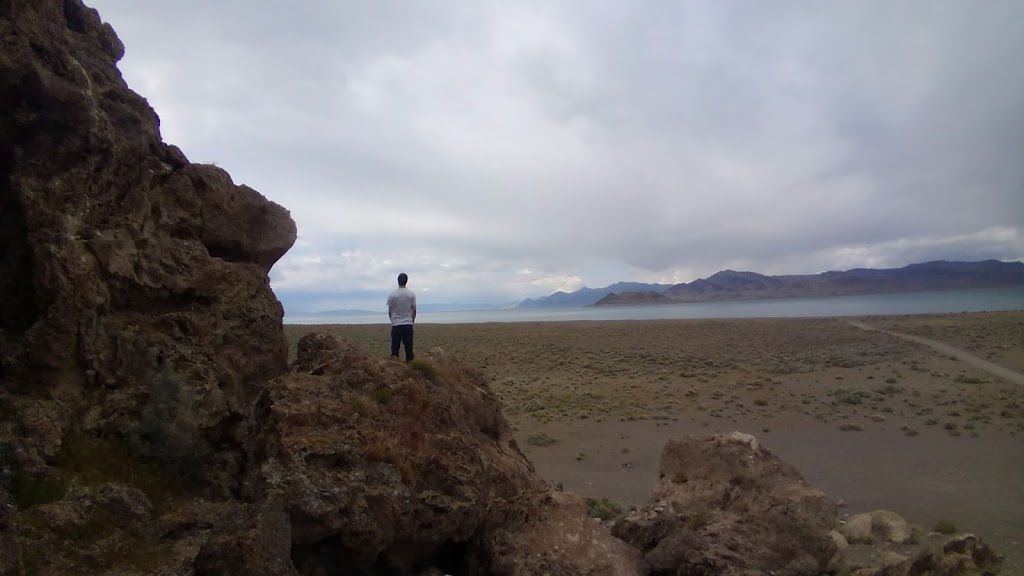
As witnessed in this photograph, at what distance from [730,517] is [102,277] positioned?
8.14m

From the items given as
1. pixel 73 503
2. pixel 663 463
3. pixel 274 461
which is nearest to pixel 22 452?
pixel 73 503

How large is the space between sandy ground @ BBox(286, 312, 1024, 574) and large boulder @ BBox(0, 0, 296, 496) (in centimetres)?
392

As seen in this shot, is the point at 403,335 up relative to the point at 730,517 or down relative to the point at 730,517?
up

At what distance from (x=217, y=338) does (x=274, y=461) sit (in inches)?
105

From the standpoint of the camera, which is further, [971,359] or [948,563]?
[971,359]

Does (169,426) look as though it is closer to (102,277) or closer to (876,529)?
(102,277)

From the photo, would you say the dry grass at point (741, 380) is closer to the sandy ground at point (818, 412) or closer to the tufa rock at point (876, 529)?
the sandy ground at point (818, 412)

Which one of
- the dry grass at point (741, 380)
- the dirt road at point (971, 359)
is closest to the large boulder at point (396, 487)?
the dry grass at point (741, 380)

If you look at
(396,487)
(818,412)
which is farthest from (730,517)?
(818,412)

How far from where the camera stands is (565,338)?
58.9 meters

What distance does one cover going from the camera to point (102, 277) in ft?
23.6

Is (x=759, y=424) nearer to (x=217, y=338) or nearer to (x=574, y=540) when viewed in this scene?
(x=574, y=540)

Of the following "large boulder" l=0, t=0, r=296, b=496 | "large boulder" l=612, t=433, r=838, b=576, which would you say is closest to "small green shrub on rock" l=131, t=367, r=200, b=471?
"large boulder" l=0, t=0, r=296, b=496

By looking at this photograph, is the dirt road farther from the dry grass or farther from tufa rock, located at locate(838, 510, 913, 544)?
tufa rock, located at locate(838, 510, 913, 544)
